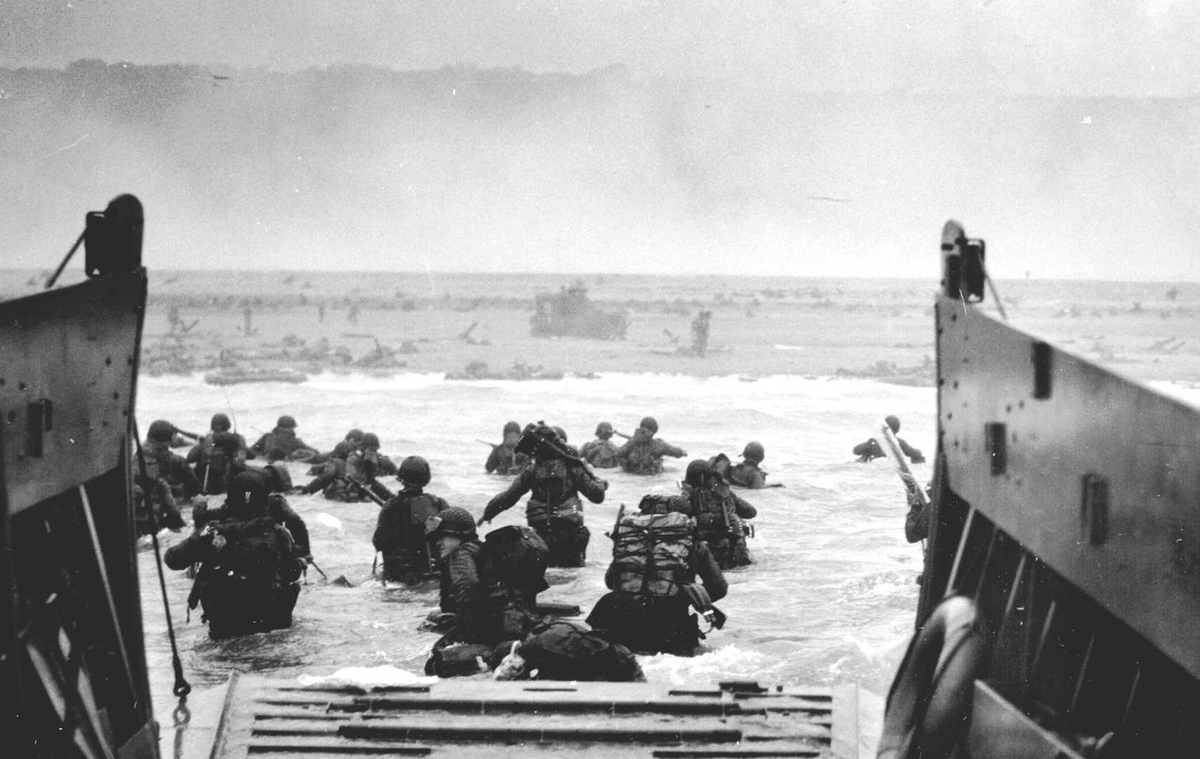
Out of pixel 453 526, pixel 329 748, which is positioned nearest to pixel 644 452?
pixel 453 526

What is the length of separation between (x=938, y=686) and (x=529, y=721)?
9.39 feet

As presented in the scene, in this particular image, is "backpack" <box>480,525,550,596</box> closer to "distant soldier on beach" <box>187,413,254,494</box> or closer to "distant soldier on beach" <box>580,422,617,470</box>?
"distant soldier on beach" <box>187,413,254,494</box>

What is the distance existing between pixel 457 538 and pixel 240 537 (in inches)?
83.3

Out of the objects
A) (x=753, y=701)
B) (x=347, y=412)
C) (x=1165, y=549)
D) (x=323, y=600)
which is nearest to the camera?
(x=1165, y=549)

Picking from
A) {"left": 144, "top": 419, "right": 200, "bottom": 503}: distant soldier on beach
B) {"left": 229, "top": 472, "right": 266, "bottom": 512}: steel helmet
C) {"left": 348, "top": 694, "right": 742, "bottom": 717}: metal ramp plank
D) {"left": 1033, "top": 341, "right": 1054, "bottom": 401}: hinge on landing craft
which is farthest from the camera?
{"left": 144, "top": 419, "right": 200, "bottom": 503}: distant soldier on beach

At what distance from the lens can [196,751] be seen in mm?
6480

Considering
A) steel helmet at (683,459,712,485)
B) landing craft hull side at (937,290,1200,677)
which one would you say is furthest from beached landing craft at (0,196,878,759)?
steel helmet at (683,459,712,485)

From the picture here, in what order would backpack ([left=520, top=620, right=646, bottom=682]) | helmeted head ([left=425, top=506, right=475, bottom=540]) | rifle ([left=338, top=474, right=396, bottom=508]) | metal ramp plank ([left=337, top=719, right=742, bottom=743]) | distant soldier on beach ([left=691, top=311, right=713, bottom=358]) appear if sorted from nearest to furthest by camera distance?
metal ramp plank ([left=337, top=719, right=742, bottom=743])
backpack ([left=520, top=620, right=646, bottom=682])
helmeted head ([left=425, top=506, right=475, bottom=540])
rifle ([left=338, top=474, right=396, bottom=508])
distant soldier on beach ([left=691, top=311, right=713, bottom=358])

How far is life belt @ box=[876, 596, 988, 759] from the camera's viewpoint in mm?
4551

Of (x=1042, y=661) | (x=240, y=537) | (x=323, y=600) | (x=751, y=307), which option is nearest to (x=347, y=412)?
(x=323, y=600)

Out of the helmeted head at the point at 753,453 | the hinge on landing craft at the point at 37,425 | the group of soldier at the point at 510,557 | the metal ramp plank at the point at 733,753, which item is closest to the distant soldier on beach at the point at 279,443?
the group of soldier at the point at 510,557

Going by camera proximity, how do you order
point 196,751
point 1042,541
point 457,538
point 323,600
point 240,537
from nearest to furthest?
point 1042,541 → point 196,751 → point 457,538 → point 240,537 → point 323,600

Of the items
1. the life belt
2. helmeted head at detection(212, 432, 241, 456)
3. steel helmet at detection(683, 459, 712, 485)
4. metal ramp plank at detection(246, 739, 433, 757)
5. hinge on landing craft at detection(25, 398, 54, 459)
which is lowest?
metal ramp plank at detection(246, 739, 433, 757)

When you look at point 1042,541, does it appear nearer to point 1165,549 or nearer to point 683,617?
point 1165,549
